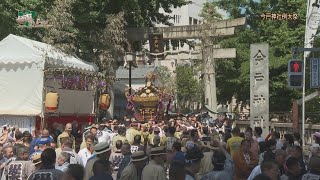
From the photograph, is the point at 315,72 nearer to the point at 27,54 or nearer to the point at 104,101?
the point at 104,101

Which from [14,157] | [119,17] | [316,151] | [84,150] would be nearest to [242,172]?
[316,151]

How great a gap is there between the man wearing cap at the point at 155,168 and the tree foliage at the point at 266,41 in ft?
92.1

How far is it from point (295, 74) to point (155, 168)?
10181 mm

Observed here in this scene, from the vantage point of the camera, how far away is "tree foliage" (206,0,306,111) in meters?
36.7

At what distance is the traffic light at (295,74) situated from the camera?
16469 mm

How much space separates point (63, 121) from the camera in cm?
2209

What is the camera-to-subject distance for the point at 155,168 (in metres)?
7.52

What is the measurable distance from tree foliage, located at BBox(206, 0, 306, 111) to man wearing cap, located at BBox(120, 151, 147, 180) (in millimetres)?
27992

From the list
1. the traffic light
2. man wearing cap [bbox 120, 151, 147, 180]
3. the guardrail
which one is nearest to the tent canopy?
the traffic light

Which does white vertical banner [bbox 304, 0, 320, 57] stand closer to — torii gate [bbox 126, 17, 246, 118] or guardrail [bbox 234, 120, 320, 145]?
guardrail [bbox 234, 120, 320, 145]

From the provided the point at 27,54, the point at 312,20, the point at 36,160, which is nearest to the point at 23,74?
the point at 27,54

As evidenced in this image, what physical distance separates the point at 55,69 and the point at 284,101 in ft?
72.9

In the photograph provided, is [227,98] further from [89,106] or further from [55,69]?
[55,69]

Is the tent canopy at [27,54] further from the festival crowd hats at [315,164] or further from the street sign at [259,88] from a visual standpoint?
the festival crowd hats at [315,164]
